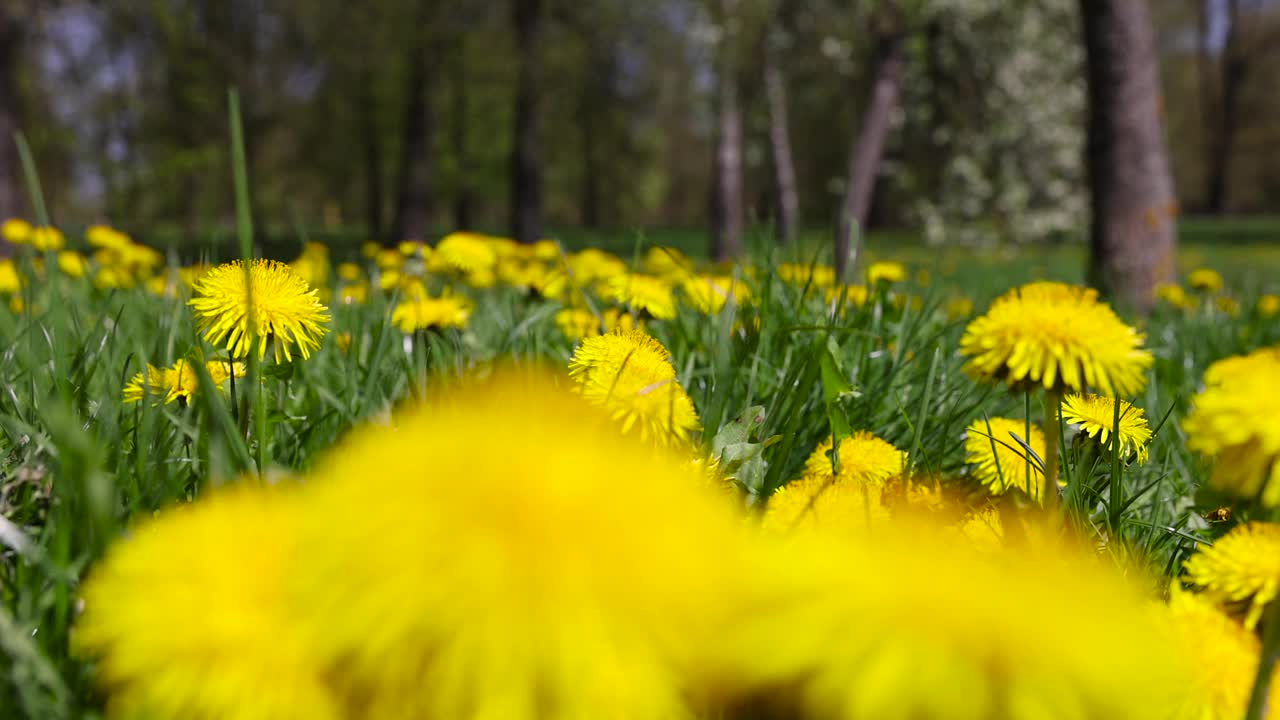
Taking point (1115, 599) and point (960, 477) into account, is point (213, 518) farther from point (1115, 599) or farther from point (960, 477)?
point (960, 477)

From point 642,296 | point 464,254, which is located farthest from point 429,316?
point 464,254

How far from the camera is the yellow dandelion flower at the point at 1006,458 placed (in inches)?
43.4

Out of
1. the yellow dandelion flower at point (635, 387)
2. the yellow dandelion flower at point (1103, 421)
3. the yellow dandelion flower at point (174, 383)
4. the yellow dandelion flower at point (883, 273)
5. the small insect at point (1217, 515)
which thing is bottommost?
the small insect at point (1217, 515)

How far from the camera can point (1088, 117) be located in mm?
4668

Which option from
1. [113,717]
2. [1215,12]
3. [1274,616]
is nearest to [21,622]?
[113,717]

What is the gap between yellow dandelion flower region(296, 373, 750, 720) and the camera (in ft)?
1.22

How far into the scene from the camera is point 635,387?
84cm

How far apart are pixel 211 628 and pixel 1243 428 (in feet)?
2.02

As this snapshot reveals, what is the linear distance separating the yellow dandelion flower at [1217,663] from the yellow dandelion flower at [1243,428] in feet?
0.33

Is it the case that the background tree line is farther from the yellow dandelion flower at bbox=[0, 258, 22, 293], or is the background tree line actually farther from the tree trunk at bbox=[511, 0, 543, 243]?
the yellow dandelion flower at bbox=[0, 258, 22, 293]

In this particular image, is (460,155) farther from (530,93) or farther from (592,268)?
(592,268)

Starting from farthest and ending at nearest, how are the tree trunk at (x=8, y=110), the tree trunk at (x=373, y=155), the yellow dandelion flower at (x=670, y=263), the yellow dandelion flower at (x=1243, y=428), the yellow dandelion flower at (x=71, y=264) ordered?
the tree trunk at (x=373, y=155) < the tree trunk at (x=8, y=110) < the yellow dandelion flower at (x=71, y=264) < the yellow dandelion flower at (x=670, y=263) < the yellow dandelion flower at (x=1243, y=428)

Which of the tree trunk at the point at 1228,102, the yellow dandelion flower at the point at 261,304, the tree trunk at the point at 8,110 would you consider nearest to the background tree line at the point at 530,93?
the tree trunk at the point at 8,110

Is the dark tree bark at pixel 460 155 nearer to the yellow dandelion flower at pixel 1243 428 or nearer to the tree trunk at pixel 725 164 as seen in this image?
the tree trunk at pixel 725 164
